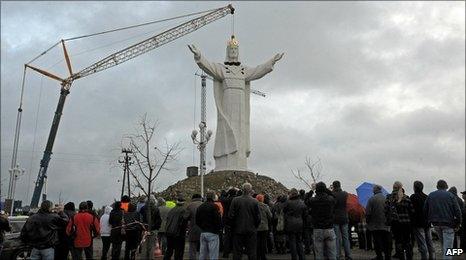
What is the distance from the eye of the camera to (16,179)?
5059cm

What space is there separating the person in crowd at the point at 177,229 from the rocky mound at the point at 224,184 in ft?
78.4

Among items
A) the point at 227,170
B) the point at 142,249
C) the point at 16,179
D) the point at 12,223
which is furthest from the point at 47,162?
the point at 142,249

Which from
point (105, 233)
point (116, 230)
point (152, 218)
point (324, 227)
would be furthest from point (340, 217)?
point (105, 233)

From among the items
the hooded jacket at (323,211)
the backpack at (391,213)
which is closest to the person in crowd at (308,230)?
the hooded jacket at (323,211)

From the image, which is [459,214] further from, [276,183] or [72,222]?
[276,183]

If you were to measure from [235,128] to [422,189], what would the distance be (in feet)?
95.5

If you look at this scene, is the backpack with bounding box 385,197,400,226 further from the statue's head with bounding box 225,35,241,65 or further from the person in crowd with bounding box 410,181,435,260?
the statue's head with bounding box 225,35,241,65

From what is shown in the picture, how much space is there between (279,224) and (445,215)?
14.4ft

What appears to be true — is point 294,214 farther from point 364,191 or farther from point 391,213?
point 364,191

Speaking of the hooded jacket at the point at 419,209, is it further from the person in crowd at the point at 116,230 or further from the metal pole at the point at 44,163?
the metal pole at the point at 44,163

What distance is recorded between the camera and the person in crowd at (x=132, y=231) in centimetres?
1438

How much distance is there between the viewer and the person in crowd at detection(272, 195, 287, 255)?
569 inches

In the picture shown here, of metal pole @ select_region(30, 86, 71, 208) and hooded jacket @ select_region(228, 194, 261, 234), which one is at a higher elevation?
metal pole @ select_region(30, 86, 71, 208)

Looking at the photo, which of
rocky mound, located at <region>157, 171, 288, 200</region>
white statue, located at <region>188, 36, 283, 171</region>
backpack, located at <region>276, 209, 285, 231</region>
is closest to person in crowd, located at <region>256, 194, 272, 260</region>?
backpack, located at <region>276, 209, 285, 231</region>
